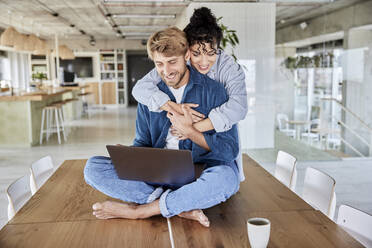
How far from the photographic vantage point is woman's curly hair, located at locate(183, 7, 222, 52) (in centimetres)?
185

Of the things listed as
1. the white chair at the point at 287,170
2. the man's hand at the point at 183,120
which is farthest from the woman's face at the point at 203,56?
the white chair at the point at 287,170

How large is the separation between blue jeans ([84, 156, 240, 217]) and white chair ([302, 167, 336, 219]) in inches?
25.2

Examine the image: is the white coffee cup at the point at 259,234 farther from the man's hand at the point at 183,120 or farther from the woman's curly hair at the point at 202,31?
the woman's curly hair at the point at 202,31

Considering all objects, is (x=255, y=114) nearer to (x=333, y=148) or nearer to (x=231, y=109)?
(x=333, y=148)

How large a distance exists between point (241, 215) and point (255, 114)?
14.5 ft

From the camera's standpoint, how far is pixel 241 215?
1610mm

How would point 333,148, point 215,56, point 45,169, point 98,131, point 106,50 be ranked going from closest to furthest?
point 215,56, point 45,169, point 333,148, point 98,131, point 106,50

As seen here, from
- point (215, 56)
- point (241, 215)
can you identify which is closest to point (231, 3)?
point (215, 56)

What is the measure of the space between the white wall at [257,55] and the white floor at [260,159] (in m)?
0.28

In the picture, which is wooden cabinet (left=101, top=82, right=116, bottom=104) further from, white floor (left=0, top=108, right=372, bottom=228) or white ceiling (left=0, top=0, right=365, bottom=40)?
white floor (left=0, top=108, right=372, bottom=228)

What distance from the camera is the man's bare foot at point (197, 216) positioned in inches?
58.4

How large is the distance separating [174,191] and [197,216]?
145 millimetres

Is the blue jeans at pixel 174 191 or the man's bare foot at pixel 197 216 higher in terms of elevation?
the blue jeans at pixel 174 191

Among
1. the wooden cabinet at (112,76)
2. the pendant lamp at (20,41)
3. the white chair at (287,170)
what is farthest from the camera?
the wooden cabinet at (112,76)
